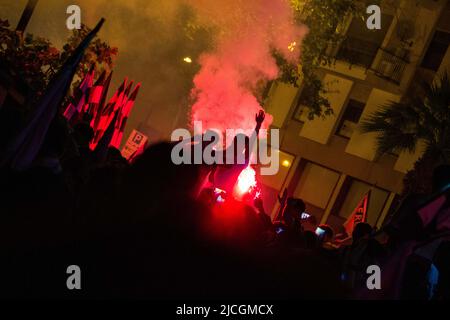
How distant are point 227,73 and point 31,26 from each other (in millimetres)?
9680

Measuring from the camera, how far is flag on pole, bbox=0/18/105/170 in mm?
3660

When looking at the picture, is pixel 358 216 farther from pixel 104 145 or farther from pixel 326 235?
pixel 104 145

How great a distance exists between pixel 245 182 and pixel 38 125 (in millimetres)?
6274

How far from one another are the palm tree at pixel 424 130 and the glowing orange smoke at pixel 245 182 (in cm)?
327

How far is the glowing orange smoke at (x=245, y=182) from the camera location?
9.57m

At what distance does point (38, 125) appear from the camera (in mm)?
3859

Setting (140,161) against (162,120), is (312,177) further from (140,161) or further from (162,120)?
(140,161)

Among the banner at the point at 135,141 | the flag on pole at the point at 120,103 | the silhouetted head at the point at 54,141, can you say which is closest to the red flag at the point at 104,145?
the silhouetted head at the point at 54,141

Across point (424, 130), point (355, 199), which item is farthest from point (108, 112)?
point (355, 199)

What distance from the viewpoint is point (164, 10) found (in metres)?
19.2

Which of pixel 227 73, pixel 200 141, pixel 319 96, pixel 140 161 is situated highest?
pixel 319 96

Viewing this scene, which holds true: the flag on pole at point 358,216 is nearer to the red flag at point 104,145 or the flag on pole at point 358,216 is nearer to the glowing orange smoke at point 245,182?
the glowing orange smoke at point 245,182

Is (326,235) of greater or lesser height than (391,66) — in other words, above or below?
below
